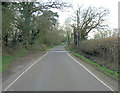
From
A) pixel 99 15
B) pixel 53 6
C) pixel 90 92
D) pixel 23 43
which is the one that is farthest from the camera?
pixel 99 15

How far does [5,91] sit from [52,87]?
6.54 ft

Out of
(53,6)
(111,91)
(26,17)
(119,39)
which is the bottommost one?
(111,91)

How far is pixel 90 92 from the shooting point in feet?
18.8

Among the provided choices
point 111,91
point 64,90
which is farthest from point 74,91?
point 111,91

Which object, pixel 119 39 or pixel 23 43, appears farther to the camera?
pixel 23 43

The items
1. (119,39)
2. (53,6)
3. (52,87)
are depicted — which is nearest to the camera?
(52,87)

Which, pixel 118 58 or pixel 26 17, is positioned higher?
pixel 26 17

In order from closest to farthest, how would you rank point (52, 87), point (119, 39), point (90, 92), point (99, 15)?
1. point (90, 92)
2. point (52, 87)
3. point (119, 39)
4. point (99, 15)

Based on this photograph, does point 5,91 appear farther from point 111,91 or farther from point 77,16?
point 77,16

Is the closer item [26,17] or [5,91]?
[5,91]

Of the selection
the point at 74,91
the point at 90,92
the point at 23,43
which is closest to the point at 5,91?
the point at 74,91

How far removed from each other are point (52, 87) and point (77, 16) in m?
29.7

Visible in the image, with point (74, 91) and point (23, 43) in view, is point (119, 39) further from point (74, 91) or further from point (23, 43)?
point (23, 43)

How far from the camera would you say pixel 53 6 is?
2628cm
